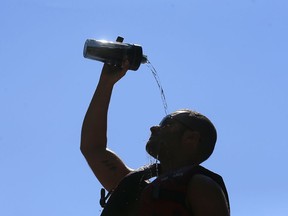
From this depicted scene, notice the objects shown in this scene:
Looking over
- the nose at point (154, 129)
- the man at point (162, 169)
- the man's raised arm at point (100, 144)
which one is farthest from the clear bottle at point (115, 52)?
the nose at point (154, 129)

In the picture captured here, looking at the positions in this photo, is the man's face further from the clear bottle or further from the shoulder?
the clear bottle

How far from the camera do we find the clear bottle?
5.62 metres

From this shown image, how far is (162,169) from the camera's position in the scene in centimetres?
468

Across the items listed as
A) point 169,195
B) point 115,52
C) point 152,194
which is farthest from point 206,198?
point 115,52

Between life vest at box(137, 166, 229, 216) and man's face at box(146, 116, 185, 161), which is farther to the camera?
man's face at box(146, 116, 185, 161)

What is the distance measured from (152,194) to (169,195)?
161 mm

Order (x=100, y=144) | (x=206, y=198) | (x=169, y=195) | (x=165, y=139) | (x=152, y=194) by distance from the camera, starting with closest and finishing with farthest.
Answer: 1. (x=206, y=198)
2. (x=169, y=195)
3. (x=152, y=194)
4. (x=165, y=139)
5. (x=100, y=144)

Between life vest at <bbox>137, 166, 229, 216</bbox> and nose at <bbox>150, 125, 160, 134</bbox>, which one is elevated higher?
nose at <bbox>150, 125, 160, 134</bbox>

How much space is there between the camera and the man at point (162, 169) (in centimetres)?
402

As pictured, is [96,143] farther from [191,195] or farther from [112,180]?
[191,195]

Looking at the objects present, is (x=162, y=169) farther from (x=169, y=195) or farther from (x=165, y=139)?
(x=169, y=195)

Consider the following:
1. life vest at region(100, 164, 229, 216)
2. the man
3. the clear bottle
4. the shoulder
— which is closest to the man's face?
the man

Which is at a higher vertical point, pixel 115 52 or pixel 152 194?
pixel 115 52

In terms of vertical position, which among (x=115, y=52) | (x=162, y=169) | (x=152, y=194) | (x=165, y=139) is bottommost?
(x=152, y=194)
